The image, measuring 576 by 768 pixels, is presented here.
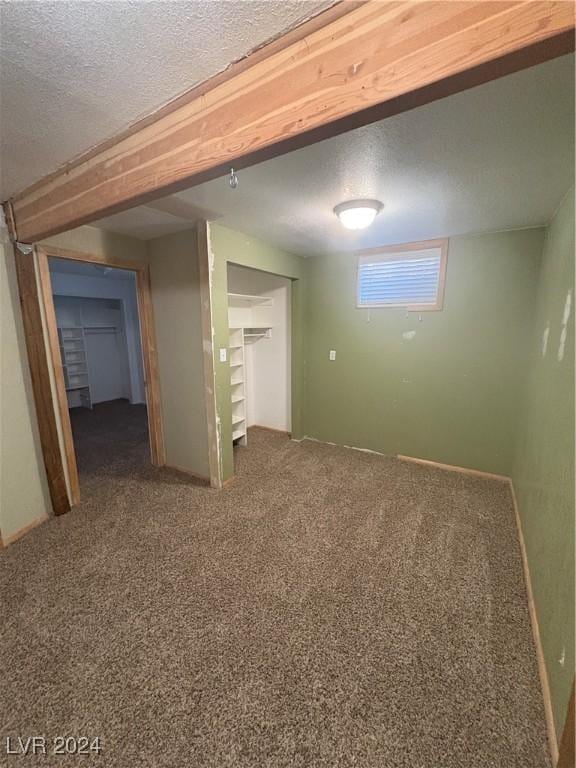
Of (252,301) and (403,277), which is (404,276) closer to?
(403,277)

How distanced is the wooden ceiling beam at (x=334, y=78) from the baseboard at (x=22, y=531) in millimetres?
2434

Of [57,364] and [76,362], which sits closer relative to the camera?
[57,364]

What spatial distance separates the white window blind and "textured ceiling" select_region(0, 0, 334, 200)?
102 inches

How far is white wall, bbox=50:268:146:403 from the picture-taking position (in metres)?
5.02

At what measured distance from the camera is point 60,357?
2336mm

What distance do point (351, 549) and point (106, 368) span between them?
226 inches

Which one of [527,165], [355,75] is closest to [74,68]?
[355,75]

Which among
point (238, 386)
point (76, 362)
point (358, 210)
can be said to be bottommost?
point (238, 386)

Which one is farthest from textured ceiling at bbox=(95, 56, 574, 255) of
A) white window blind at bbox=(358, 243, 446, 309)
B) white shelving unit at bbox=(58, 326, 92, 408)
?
white shelving unit at bbox=(58, 326, 92, 408)

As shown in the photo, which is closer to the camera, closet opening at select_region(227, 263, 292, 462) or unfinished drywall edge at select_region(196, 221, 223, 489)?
unfinished drywall edge at select_region(196, 221, 223, 489)

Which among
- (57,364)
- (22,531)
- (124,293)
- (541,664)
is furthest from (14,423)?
(124,293)

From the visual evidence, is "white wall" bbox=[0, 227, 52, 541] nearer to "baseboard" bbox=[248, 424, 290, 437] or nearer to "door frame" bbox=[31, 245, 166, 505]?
"door frame" bbox=[31, 245, 166, 505]

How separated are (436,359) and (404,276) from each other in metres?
0.93

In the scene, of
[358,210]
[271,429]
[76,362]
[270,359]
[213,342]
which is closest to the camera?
[358,210]
